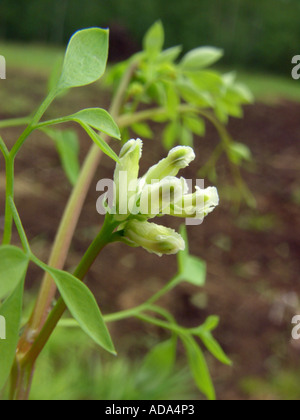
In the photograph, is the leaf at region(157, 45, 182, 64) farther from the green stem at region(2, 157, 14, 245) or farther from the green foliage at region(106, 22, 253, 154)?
the green stem at region(2, 157, 14, 245)

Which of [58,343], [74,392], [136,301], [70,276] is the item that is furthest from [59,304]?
[136,301]

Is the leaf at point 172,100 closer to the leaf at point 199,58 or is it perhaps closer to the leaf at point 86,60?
the leaf at point 199,58

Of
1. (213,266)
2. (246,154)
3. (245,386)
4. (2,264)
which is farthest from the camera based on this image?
(213,266)

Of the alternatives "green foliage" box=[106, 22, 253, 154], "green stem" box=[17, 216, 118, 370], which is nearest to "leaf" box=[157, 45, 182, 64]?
"green foliage" box=[106, 22, 253, 154]

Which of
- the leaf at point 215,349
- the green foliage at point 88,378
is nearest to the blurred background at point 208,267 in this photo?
the green foliage at point 88,378

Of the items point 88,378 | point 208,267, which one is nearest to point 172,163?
point 88,378
